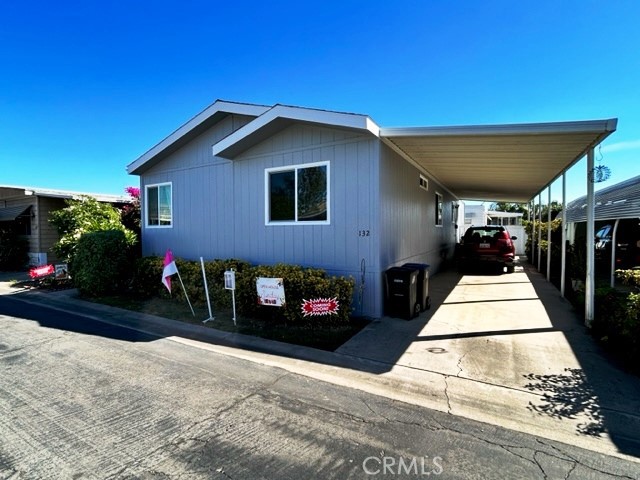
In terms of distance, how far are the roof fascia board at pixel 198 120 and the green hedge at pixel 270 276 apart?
3.45 meters

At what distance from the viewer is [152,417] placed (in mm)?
3156

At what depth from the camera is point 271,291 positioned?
6113mm

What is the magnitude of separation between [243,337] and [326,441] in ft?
10.4

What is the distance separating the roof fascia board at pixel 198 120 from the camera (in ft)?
26.4

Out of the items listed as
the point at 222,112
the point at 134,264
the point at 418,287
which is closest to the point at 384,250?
the point at 418,287

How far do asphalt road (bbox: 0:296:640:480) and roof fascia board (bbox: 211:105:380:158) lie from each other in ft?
14.1

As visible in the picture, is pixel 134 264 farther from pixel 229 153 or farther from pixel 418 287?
pixel 418 287

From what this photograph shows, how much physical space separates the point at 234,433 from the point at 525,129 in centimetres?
555

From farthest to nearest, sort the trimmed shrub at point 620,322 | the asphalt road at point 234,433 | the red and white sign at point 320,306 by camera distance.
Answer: the red and white sign at point 320,306 < the trimmed shrub at point 620,322 < the asphalt road at point 234,433

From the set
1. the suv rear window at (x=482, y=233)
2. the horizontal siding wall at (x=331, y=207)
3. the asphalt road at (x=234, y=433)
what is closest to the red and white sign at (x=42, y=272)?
the horizontal siding wall at (x=331, y=207)

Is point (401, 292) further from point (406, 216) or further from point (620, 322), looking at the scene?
point (620, 322)

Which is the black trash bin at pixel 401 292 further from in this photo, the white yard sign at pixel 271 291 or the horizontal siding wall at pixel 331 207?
the white yard sign at pixel 271 291

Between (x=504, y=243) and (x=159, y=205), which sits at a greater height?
(x=159, y=205)

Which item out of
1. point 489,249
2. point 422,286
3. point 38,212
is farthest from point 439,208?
point 38,212
